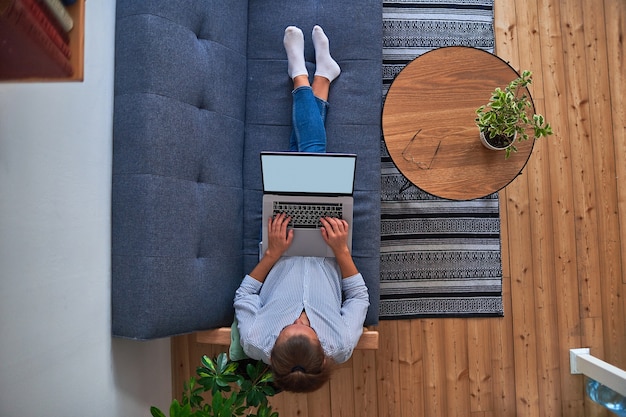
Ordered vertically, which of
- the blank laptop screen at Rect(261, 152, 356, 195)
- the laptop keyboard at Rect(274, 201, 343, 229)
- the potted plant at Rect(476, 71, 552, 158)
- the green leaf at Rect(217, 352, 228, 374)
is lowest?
the green leaf at Rect(217, 352, 228, 374)

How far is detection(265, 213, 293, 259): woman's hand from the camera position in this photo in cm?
160

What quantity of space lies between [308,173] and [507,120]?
0.70 m

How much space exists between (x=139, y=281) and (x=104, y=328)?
0.19 m

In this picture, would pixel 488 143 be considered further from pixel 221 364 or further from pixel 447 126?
pixel 221 364

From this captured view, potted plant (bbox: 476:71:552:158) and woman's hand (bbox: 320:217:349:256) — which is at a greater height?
potted plant (bbox: 476:71:552:158)

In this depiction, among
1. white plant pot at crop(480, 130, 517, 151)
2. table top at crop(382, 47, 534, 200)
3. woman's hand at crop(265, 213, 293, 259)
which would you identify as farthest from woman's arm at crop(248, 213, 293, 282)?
white plant pot at crop(480, 130, 517, 151)

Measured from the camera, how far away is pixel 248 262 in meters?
1.74

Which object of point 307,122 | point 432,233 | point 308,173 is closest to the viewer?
point 308,173

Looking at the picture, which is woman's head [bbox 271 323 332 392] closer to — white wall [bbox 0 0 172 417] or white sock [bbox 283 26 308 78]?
white wall [bbox 0 0 172 417]

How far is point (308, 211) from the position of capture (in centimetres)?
160

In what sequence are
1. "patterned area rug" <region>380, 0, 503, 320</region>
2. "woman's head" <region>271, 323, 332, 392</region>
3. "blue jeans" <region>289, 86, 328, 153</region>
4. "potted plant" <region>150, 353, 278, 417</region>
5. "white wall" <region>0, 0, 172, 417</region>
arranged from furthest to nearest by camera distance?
"patterned area rug" <region>380, 0, 503, 320</region> → "blue jeans" <region>289, 86, 328, 153</region> → "potted plant" <region>150, 353, 278, 417</region> → "woman's head" <region>271, 323, 332, 392</region> → "white wall" <region>0, 0, 172, 417</region>

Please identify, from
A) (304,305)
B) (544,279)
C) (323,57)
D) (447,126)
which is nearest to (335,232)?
(304,305)

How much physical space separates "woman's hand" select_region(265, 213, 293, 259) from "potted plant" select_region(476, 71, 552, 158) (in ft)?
2.53

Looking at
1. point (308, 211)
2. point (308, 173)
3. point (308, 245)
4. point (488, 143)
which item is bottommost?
point (308, 245)
